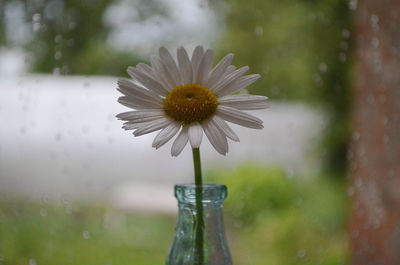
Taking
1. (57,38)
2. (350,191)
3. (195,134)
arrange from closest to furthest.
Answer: (195,134)
(57,38)
(350,191)

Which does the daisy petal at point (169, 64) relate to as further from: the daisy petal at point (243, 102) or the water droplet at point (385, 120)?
the water droplet at point (385, 120)

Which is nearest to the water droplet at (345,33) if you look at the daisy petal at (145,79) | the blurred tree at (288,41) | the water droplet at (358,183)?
the blurred tree at (288,41)

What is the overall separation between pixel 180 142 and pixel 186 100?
3 centimetres

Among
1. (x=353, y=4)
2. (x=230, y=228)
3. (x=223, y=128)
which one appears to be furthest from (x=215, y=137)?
(x=353, y=4)

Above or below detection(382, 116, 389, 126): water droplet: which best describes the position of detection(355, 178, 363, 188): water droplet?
below

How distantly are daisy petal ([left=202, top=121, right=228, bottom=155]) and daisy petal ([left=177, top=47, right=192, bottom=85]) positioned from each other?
0.04 m

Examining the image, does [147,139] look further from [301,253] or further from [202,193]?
[202,193]

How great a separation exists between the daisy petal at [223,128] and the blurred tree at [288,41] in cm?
52

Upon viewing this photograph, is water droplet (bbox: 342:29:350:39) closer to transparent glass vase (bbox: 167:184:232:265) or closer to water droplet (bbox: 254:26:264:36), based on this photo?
water droplet (bbox: 254:26:264:36)

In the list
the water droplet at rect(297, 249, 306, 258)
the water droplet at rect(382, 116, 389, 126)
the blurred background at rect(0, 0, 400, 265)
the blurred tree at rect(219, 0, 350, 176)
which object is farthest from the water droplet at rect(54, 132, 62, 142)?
the water droplet at rect(382, 116, 389, 126)

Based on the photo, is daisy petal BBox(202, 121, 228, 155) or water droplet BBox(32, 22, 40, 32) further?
water droplet BBox(32, 22, 40, 32)

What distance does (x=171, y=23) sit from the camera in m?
0.80

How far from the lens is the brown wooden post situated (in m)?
0.82

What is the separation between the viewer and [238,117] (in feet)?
1.17
